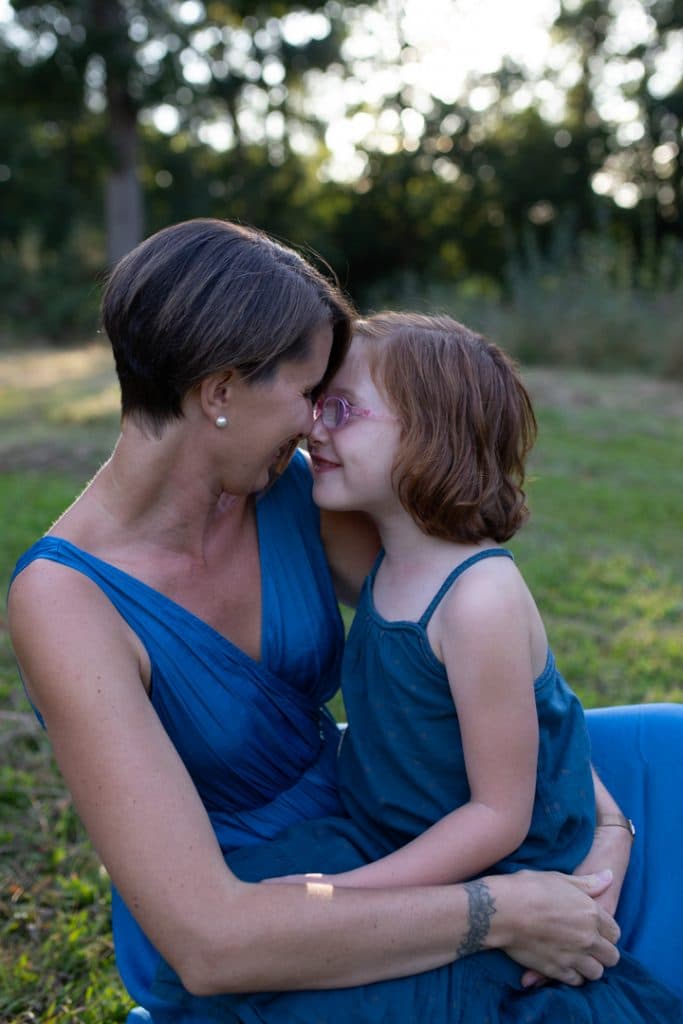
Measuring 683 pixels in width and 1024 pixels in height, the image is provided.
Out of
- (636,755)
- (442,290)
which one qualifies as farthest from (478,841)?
(442,290)

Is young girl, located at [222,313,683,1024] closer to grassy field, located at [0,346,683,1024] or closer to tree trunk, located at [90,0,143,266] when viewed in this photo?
grassy field, located at [0,346,683,1024]

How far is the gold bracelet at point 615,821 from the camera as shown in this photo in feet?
6.57

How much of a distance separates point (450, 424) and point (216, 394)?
0.43m

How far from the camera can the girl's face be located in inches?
77.4

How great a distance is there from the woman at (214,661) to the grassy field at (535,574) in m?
0.66

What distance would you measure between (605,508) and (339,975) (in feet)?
18.5

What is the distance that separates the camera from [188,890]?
60.7 inches

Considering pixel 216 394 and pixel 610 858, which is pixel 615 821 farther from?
pixel 216 394

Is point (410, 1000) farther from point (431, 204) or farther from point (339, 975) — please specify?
point (431, 204)

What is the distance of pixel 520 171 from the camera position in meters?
24.3

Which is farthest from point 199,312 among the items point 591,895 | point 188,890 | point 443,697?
point 591,895

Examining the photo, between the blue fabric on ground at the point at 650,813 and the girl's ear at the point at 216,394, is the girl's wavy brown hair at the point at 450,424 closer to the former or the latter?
the girl's ear at the point at 216,394

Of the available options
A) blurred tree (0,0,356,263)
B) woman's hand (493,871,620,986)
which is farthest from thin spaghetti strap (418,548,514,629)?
blurred tree (0,0,356,263)

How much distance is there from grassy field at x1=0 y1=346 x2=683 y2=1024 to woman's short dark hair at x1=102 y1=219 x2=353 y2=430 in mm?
823
